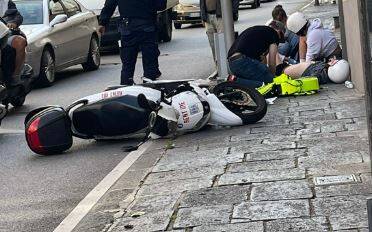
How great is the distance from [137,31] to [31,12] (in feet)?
16.8

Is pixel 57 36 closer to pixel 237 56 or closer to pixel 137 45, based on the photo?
pixel 137 45

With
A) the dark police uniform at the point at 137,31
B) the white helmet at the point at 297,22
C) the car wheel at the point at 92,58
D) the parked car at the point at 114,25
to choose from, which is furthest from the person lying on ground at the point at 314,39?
the parked car at the point at 114,25

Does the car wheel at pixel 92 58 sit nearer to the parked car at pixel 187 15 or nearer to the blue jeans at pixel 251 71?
the blue jeans at pixel 251 71

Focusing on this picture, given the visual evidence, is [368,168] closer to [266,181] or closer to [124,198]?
[266,181]

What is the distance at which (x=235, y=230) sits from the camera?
5699 mm

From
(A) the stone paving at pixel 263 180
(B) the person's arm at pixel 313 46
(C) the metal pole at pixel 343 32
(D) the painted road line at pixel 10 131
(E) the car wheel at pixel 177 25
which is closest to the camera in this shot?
(A) the stone paving at pixel 263 180

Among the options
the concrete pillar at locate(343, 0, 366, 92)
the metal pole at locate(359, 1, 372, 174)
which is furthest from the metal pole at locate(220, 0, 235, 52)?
the metal pole at locate(359, 1, 372, 174)

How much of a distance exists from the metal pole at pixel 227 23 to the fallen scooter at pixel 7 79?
Result: 2840mm

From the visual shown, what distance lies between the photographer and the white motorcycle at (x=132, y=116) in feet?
30.2

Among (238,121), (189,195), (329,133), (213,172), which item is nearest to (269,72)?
(238,121)

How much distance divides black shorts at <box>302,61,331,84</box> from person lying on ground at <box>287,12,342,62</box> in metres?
0.41

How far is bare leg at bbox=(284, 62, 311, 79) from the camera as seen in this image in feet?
39.5

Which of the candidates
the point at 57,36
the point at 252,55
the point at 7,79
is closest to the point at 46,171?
the point at 7,79

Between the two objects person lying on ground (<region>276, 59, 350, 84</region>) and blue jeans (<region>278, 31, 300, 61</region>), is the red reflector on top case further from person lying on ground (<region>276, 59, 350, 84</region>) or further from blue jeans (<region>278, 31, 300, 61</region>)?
blue jeans (<region>278, 31, 300, 61</region>)
